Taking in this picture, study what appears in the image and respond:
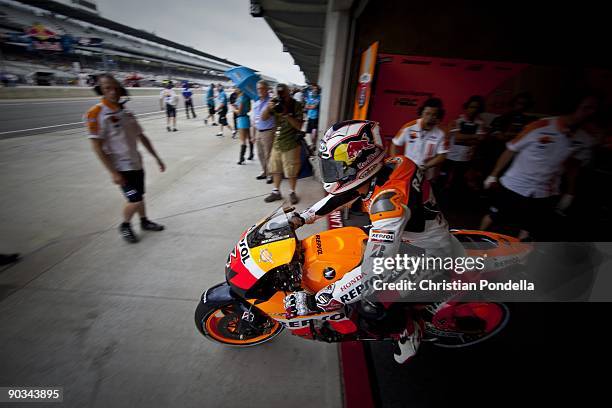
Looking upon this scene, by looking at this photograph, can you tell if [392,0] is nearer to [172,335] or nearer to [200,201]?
[200,201]

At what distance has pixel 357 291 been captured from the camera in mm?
1582

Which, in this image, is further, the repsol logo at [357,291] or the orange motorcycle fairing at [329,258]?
the orange motorcycle fairing at [329,258]

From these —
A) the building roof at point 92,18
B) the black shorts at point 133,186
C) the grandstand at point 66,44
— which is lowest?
the black shorts at point 133,186

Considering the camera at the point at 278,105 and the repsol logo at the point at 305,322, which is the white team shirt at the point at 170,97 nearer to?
the camera at the point at 278,105

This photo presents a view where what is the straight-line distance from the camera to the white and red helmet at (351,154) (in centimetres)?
168

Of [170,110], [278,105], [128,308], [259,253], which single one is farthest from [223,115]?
[259,253]

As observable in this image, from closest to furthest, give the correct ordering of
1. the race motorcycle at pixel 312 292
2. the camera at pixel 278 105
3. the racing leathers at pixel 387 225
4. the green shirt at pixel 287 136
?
the racing leathers at pixel 387 225 < the race motorcycle at pixel 312 292 < the camera at pixel 278 105 < the green shirt at pixel 287 136

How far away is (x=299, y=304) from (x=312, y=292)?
0.22 metres

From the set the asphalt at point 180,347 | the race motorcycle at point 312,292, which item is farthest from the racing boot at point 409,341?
the asphalt at point 180,347

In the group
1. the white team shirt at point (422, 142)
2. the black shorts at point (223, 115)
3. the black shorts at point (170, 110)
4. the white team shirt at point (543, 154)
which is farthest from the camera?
the black shorts at point (170, 110)

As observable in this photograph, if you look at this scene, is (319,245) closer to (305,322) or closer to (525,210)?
(305,322)

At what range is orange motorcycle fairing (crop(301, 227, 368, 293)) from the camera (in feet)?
6.19

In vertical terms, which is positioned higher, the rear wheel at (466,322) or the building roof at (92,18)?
the building roof at (92,18)

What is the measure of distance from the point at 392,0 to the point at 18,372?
308 inches
